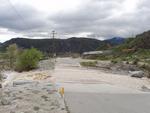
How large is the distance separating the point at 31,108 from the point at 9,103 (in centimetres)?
160

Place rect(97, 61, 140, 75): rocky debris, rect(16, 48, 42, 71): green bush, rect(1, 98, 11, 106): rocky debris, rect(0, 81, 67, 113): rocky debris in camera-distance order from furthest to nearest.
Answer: rect(16, 48, 42, 71): green bush
rect(97, 61, 140, 75): rocky debris
rect(1, 98, 11, 106): rocky debris
rect(0, 81, 67, 113): rocky debris

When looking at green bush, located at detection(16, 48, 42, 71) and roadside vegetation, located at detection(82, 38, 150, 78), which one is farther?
roadside vegetation, located at detection(82, 38, 150, 78)

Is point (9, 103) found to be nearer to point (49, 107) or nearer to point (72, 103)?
point (49, 107)

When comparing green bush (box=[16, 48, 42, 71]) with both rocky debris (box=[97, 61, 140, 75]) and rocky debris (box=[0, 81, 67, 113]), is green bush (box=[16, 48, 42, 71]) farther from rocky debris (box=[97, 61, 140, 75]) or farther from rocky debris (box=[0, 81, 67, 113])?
rocky debris (box=[0, 81, 67, 113])

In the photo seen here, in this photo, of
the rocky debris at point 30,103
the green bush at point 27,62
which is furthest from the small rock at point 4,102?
the green bush at point 27,62

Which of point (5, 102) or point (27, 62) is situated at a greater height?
point (27, 62)

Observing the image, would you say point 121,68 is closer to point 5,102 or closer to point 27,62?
point 27,62

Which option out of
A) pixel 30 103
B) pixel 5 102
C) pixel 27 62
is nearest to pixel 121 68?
pixel 27 62

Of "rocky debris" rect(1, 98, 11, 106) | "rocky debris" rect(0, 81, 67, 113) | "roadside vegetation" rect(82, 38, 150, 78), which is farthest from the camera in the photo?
"roadside vegetation" rect(82, 38, 150, 78)

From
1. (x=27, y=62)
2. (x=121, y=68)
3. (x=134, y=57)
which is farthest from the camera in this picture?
(x=134, y=57)

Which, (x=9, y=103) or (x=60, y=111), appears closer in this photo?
(x=60, y=111)

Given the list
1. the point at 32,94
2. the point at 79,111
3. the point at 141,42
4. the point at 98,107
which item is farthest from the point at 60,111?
the point at 141,42

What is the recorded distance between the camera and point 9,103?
653 inches

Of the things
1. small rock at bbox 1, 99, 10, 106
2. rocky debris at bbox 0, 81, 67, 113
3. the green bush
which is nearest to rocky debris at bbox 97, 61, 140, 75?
the green bush
